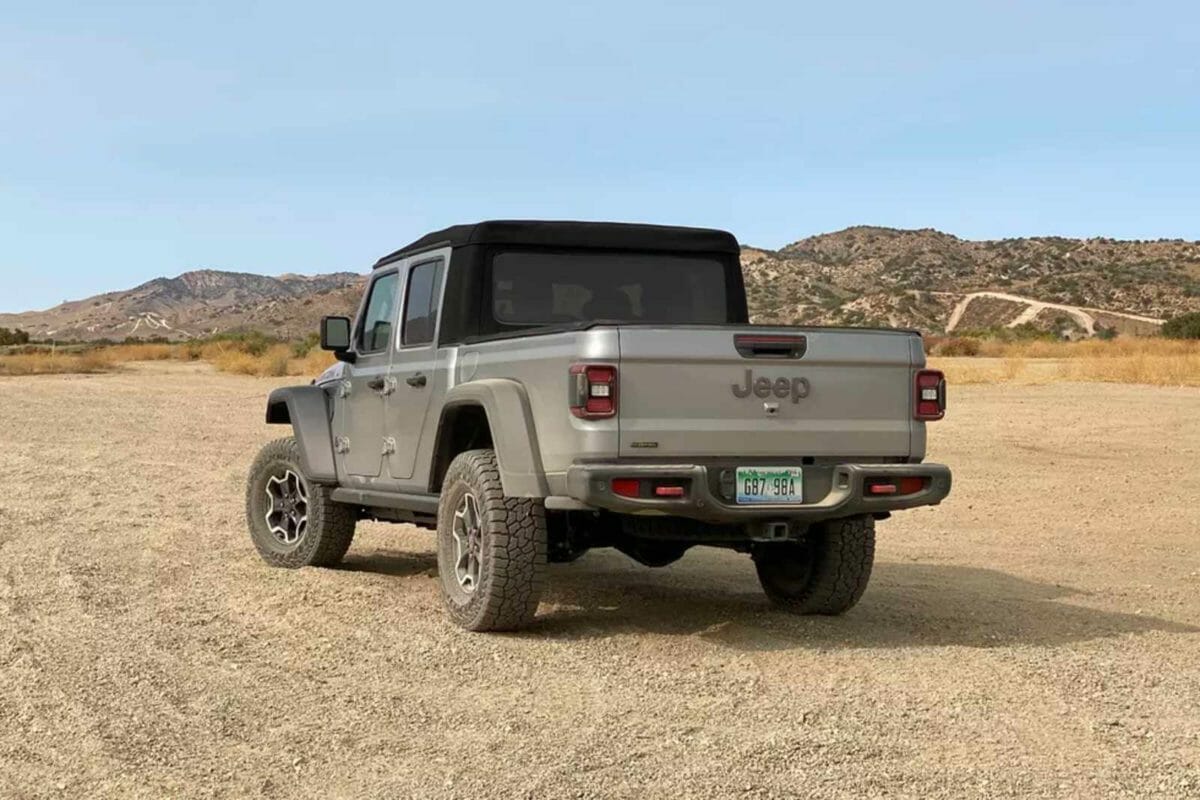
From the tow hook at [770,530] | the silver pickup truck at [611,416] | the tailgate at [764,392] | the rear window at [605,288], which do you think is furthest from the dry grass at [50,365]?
the tailgate at [764,392]

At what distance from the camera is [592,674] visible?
21.3 ft

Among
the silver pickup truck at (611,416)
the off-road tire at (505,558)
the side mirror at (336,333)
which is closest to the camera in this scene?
the silver pickup truck at (611,416)

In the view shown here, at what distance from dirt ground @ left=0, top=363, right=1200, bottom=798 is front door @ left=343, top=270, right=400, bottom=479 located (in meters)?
0.78

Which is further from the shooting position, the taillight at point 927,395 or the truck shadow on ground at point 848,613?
the truck shadow on ground at point 848,613

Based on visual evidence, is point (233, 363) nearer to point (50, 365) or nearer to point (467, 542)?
point (50, 365)

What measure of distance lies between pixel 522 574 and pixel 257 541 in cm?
351

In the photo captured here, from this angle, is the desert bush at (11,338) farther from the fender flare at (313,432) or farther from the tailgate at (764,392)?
the tailgate at (764,392)

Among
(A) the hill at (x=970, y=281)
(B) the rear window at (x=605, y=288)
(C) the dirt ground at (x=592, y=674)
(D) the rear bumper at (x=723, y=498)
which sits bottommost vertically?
(C) the dirt ground at (x=592, y=674)

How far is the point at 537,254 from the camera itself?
843 cm

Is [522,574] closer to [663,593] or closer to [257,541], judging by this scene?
[663,593]

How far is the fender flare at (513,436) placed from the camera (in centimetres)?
703

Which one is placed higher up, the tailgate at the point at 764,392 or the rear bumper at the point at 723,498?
the tailgate at the point at 764,392

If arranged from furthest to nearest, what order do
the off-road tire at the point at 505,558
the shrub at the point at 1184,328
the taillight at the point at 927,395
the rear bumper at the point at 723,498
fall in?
the shrub at the point at 1184,328, the taillight at the point at 927,395, the off-road tire at the point at 505,558, the rear bumper at the point at 723,498

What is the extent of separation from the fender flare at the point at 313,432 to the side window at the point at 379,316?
0.50 meters
